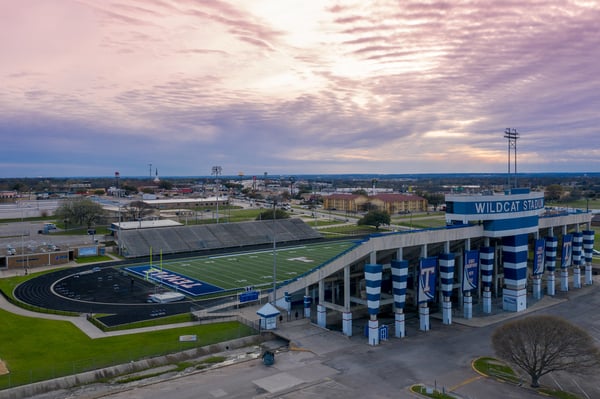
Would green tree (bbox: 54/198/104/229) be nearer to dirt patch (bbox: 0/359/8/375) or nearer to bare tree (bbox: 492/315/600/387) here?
dirt patch (bbox: 0/359/8/375)

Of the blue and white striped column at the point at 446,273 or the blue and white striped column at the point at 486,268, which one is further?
the blue and white striped column at the point at 486,268

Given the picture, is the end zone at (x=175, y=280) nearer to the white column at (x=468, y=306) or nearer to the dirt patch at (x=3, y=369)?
the dirt patch at (x=3, y=369)

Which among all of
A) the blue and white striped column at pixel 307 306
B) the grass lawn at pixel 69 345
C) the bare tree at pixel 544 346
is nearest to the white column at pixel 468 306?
the bare tree at pixel 544 346

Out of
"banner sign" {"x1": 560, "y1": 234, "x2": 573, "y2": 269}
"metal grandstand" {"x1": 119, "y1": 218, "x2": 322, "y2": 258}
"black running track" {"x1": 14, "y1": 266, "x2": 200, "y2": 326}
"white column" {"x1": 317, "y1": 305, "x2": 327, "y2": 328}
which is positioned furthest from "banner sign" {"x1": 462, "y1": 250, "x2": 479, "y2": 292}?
"metal grandstand" {"x1": 119, "y1": 218, "x2": 322, "y2": 258}

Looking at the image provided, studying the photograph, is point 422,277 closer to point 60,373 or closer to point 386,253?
point 386,253

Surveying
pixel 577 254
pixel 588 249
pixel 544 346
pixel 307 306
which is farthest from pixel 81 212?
pixel 544 346
